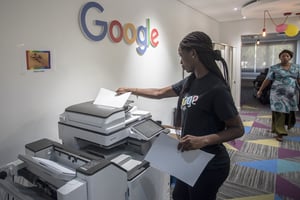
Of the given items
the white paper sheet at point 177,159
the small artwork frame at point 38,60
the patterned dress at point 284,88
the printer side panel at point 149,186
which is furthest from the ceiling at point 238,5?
the white paper sheet at point 177,159

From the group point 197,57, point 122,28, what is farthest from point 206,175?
point 122,28

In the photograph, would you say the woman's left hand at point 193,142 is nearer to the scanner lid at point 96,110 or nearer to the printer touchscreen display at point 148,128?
the printer touchscreen display at point 148,128

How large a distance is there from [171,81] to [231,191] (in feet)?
6.48

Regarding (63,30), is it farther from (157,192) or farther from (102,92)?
(157,192)

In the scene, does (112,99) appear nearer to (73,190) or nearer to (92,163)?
(92,163)

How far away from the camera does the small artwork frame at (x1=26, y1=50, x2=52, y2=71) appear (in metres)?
1.84

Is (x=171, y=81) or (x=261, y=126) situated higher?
(x=171, y=81)

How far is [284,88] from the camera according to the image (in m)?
4.11

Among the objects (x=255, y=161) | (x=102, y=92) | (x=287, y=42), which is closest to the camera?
(x=102, y=92)

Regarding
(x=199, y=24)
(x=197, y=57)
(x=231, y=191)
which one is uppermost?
(x=199, y=24)

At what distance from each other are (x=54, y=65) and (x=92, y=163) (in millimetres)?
1156

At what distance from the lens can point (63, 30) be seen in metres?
2.07

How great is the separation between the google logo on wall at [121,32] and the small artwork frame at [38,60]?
1.52 feet

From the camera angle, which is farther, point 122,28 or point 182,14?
point 182,14
